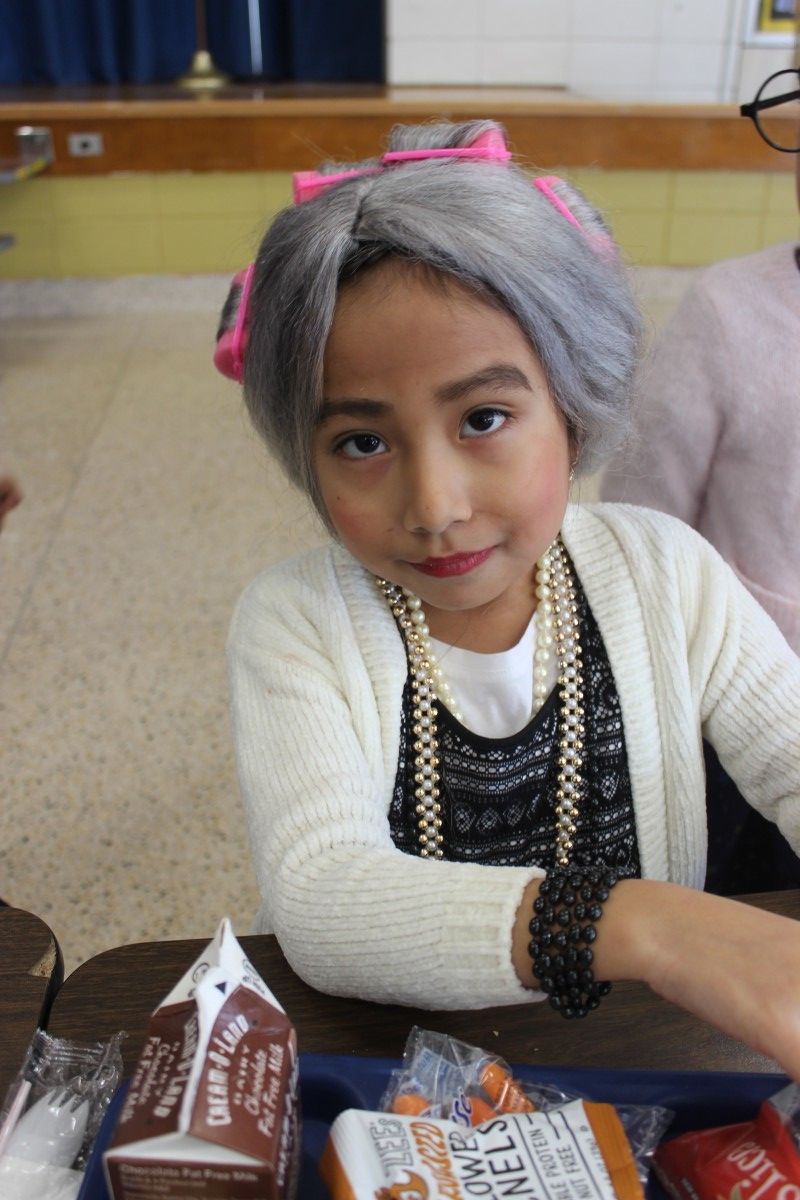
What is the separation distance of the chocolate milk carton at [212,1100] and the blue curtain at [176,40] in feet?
15.8

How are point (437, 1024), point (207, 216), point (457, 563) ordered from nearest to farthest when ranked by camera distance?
point (437, 1024)
point (457, 563)
point (207, 216)

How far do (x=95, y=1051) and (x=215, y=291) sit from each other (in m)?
4.16

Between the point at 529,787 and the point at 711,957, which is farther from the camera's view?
the point at 529,787

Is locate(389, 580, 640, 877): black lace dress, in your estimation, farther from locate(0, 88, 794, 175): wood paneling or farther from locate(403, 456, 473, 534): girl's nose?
locate(0, 88, 794, 175): wood paneling

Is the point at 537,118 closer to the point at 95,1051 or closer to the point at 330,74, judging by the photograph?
the point at 330,74

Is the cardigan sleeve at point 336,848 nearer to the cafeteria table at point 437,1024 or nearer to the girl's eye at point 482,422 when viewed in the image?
the cafeteria table at point 437,1024

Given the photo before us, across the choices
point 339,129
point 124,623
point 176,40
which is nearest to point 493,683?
point 124,623

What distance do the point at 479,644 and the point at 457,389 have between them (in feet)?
0.82

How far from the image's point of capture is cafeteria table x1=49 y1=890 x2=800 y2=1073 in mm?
599

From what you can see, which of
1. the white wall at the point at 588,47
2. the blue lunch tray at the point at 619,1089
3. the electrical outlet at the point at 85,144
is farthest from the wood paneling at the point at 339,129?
the blue lunch tray at the point at 619,1089

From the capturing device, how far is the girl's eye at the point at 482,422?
70 cm

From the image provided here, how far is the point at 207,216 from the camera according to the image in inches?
167

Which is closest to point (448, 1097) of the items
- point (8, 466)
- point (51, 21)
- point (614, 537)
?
point (614, 537)

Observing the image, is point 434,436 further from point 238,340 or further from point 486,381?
point 238,340
